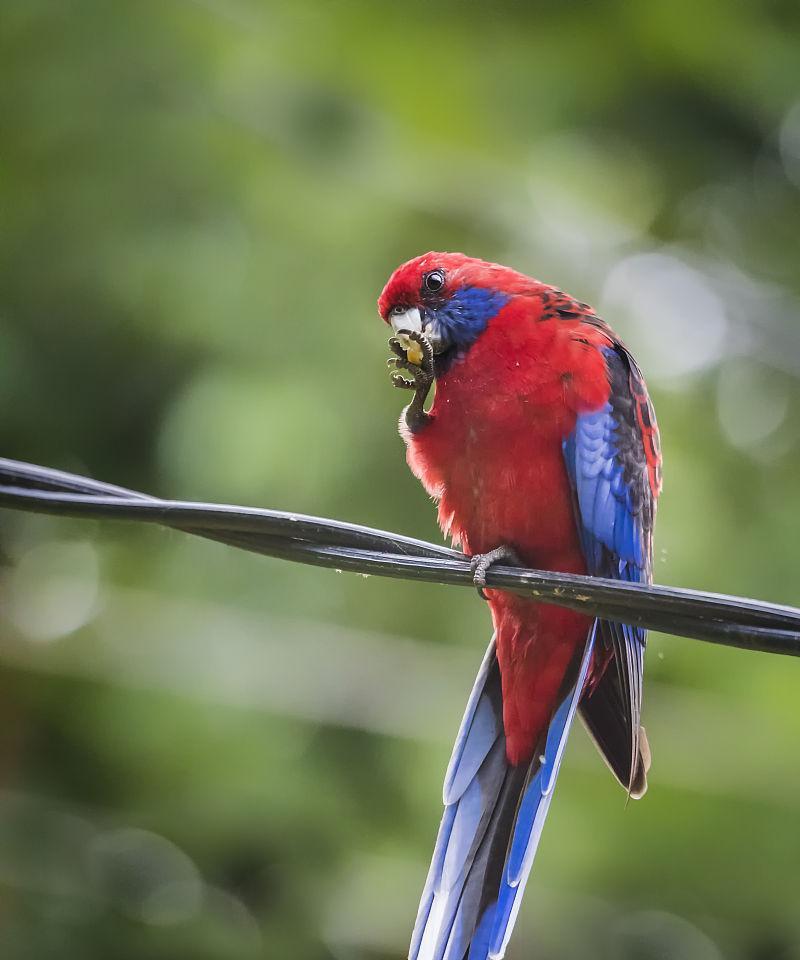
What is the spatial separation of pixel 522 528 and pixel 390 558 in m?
0.76

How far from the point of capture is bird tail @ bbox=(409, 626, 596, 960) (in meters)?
2.52

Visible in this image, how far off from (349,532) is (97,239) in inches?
132

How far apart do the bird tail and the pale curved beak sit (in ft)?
2.60

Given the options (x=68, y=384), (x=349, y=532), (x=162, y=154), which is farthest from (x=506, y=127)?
(x=349, y=532)

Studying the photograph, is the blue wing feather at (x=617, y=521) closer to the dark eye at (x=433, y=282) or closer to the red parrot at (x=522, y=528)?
the red parrot at (x=522, y=528)

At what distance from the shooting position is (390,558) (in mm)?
1926

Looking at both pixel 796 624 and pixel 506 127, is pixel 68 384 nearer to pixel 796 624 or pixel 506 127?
pixel 506 127

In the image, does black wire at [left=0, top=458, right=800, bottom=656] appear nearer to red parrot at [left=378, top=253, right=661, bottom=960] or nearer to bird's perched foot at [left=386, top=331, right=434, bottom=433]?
red parrot at [left=378, top=253, right=661, bottom=960]

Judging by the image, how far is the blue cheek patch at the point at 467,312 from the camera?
9.27 feet

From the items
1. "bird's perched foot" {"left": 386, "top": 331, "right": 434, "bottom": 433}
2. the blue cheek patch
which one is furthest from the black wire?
the blue cheek patch

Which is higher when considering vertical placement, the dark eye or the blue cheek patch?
the dark eye

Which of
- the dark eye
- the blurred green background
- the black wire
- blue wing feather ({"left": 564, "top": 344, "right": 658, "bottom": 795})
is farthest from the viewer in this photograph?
the blurred green background

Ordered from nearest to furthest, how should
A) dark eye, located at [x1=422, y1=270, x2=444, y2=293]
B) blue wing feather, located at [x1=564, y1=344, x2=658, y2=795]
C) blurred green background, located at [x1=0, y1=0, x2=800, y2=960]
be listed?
1. blue wing feather, located at [x1=564, y1=344, x2=658, y2=795]
2. dark eye, located at [x1=422, y1=270, x2=444, y2=293]
3. blurred green background, located at [x1=0, y1=0, x2=800, y2=960]

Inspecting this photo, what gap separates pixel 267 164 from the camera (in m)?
4.80
